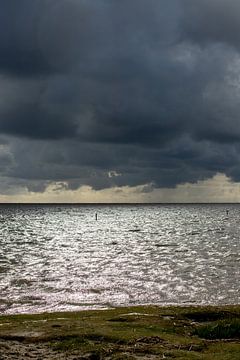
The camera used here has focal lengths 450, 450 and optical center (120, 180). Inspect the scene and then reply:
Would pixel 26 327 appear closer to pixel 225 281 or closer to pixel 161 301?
pixel 161 301

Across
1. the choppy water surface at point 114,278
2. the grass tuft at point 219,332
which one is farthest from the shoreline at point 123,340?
the choppy water surface at point 114,278

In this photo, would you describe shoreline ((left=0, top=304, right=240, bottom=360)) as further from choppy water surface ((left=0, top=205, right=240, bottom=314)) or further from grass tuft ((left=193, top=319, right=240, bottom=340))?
choppy water surface ((left=0, top=205, right=240, bottom=314))

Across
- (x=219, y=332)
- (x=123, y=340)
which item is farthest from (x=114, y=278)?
(x=123, y=340)

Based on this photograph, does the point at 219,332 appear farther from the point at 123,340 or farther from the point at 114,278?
the point at 114,278

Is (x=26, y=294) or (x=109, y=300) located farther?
(x=26, y=294)

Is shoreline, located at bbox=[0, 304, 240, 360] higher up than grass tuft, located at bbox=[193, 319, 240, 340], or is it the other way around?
shoreline, located at bbox=[0, 304, 240, 360]

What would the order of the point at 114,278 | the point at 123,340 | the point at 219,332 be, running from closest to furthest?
the point at 123,340
the point at 219,332
the point at 114,278

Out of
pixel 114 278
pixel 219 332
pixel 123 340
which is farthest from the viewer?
pixel 114 278

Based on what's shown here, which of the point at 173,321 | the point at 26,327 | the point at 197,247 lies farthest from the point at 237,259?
the point at 26,327

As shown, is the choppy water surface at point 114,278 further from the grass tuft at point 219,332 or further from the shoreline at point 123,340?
the grass tuft at point 219,332

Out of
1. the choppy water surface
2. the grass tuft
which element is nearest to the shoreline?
the grass tuft

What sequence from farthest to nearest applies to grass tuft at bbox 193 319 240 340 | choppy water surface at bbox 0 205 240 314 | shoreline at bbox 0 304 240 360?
choppy water surface at bbox 0 205 240 314 → grass tuft at bbox 193 319 240 340 → shoreline at bbox 0 304 240 360

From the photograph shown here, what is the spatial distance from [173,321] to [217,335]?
3.27m

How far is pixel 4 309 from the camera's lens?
32.0m
